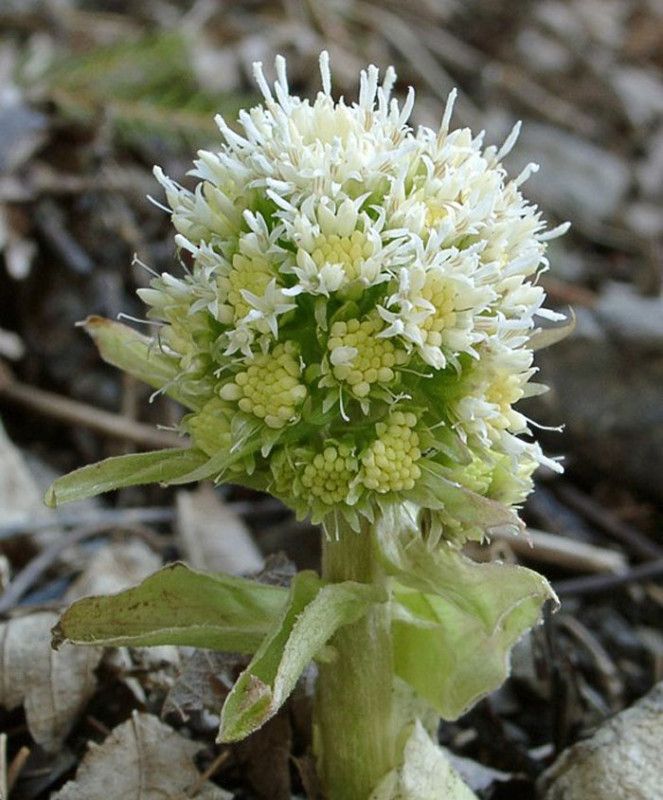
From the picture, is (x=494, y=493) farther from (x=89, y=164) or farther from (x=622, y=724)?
(x=89, y=164)

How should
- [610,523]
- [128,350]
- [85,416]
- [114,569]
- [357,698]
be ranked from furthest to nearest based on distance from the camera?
[85,416]
[610,523]
[114,569]
[128,350]
[357,698]

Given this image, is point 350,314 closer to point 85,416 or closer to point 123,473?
point 123,473

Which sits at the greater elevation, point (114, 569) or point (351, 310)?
point (351, 310)

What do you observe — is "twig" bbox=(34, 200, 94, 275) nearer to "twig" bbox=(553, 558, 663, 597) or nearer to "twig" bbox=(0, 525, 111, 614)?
"twig" bbox=(0, 525, 111, 614)

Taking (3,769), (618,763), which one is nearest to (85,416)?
(3,769)

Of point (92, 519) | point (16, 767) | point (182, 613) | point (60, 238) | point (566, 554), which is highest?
point (182, 613)

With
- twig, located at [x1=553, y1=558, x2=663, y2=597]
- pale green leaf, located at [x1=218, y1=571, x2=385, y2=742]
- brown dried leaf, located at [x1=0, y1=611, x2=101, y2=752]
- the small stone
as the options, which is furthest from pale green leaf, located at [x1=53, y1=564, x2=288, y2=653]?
twig, located at [x1=553, y1=558, x2=663, y2=597]

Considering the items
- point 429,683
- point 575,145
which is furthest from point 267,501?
point 575,145
